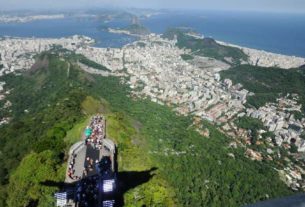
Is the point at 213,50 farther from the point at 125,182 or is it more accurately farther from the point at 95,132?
the point at 125,182

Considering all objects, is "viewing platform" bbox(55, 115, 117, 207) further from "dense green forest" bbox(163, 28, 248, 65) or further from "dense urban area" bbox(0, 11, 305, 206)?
"dense green forest" bbox(163, 28, 248, 65)

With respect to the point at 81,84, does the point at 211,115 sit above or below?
below

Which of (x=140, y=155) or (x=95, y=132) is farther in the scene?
(x=95, y=132)

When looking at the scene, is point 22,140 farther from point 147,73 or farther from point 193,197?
point 147,73

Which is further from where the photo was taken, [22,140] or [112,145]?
[22,140]

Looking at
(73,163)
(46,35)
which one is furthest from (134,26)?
(73,163)

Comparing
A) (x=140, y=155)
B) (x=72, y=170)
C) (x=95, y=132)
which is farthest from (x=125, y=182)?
(x=95, y=132)

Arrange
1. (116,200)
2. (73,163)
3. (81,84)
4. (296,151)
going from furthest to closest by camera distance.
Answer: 1. (81,84)
2. (296,151)
3. (73,163)
4. (116,200)
